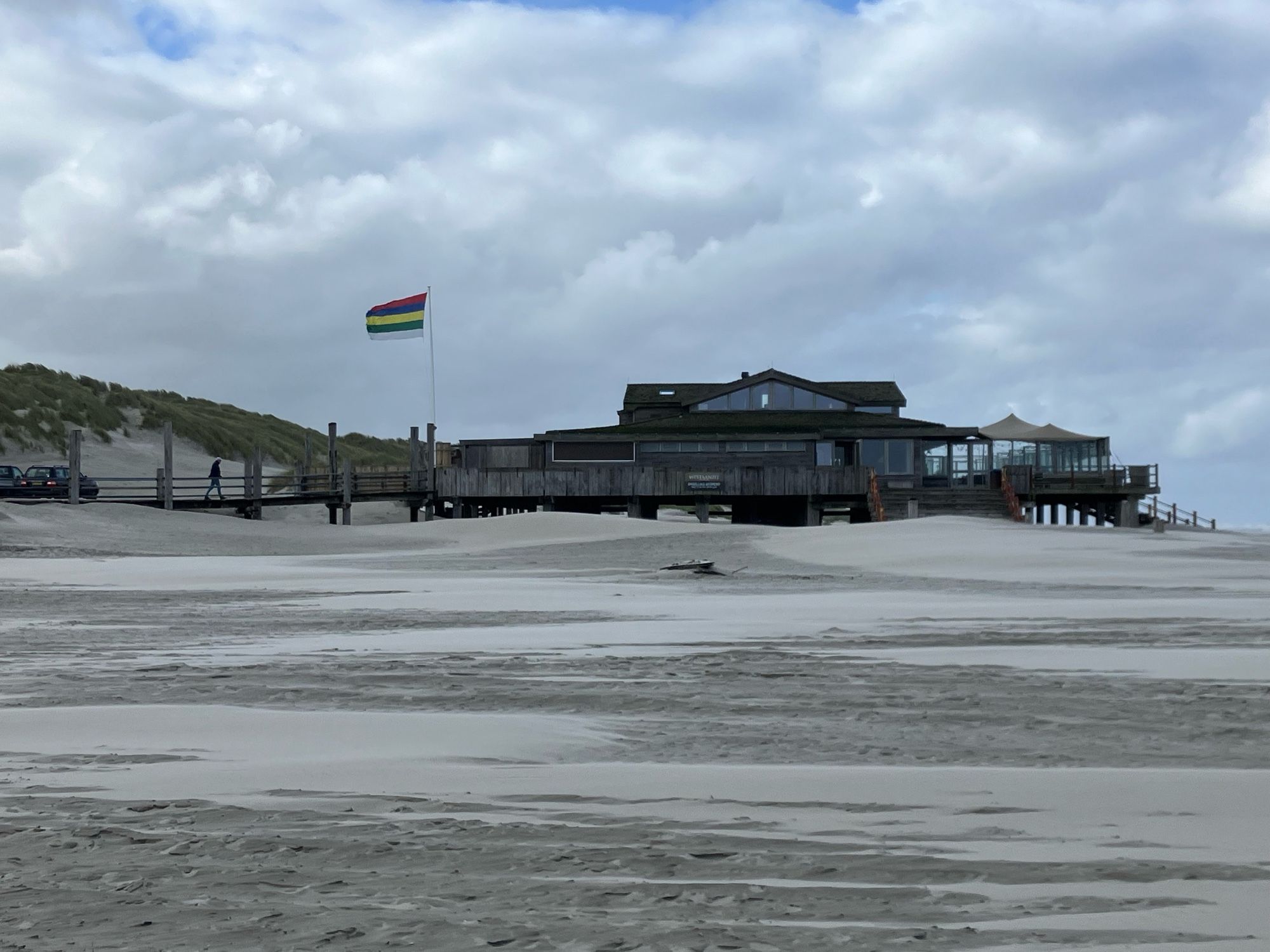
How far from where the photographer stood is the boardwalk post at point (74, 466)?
3716cm

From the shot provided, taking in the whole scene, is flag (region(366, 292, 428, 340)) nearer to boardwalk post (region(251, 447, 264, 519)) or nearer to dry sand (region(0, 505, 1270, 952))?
boardwalk post (region(251, 447, 264, 519))

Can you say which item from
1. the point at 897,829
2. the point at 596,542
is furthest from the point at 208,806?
the point at 596,542

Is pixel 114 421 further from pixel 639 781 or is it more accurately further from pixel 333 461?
pixel 639 781

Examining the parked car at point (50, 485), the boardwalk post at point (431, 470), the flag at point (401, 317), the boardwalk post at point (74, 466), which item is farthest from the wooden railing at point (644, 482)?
the boardwalk post at point (74, 466)

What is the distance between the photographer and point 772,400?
53.7 metres

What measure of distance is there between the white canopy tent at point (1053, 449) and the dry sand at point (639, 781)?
119 ft

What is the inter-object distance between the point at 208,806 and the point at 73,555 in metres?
23.5

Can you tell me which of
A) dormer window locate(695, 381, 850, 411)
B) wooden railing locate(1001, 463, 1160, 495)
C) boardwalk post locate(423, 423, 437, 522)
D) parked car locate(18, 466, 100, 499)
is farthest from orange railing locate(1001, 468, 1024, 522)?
parked car locate(18, 466, 100, 499)

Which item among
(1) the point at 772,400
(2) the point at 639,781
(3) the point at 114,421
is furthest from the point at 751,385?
(2) the point at 639,781

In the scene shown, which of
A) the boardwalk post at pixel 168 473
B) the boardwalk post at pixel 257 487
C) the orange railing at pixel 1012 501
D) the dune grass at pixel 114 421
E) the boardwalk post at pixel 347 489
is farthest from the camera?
the dune grass at pixel 114 421

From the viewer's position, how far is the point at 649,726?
635 cm

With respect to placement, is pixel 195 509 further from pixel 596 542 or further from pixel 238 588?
pixel 238 588

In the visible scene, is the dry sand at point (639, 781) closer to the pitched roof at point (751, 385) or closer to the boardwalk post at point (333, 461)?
the boardwalk post at point (333, 461)

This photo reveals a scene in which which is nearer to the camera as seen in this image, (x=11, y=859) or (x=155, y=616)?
(x=11, y=859)
